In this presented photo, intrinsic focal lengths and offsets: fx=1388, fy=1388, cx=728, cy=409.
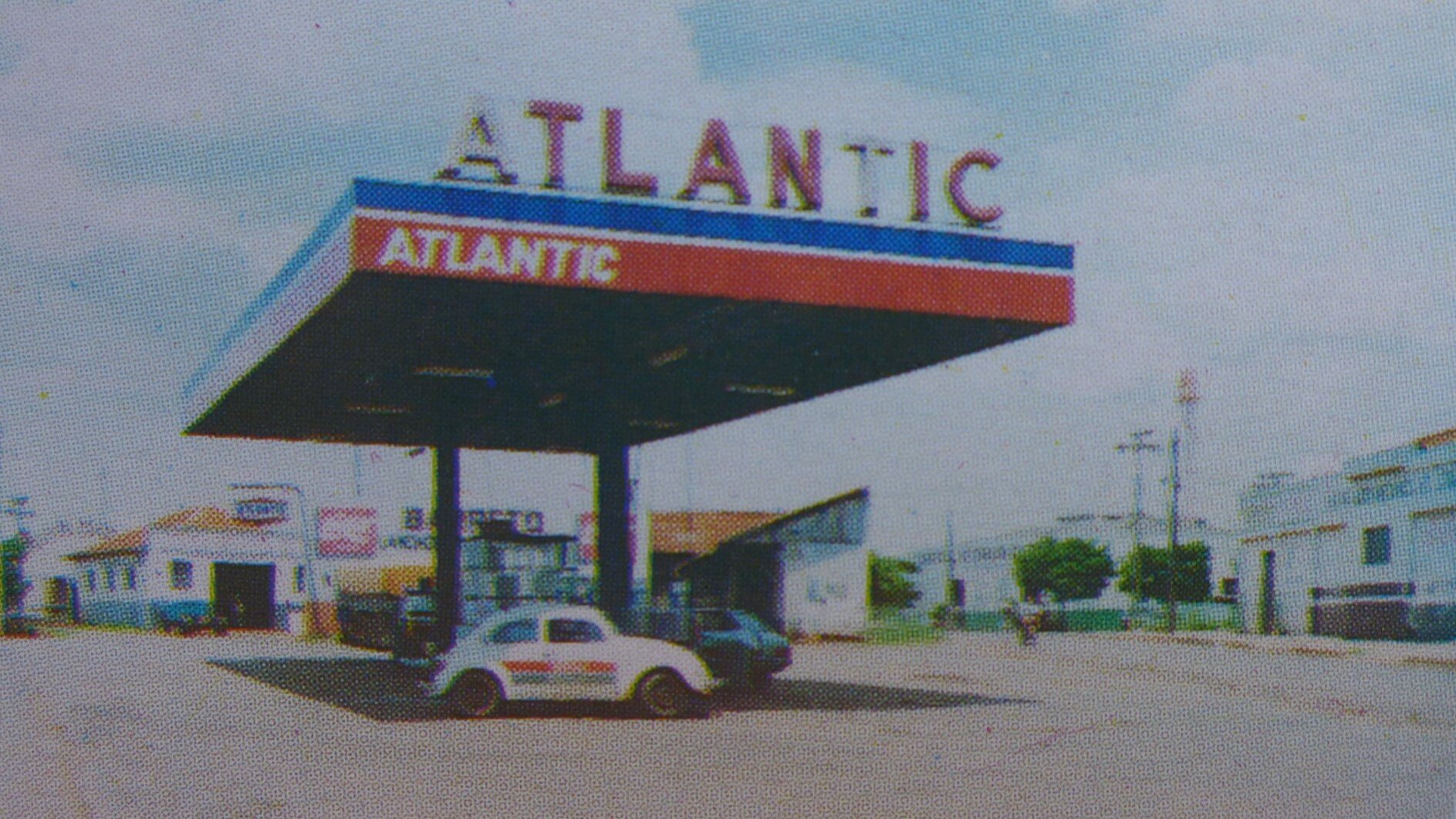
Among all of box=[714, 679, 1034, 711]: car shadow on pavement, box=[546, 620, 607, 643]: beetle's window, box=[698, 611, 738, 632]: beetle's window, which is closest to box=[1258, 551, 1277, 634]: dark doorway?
box=[714, 679, 1034, 711]: car shadow on pavement

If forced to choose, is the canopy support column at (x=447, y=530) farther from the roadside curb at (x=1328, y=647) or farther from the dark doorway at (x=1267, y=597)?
the dark doorway at (x=1267, y=597)

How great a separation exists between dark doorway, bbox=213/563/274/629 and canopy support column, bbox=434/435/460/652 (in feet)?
108

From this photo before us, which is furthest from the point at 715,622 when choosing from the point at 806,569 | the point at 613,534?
Answer: the point at 806,569

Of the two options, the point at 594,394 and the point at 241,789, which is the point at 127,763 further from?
the point at 594,394

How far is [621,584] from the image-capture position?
90.6 feet

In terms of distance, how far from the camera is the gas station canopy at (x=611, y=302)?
17.2 m

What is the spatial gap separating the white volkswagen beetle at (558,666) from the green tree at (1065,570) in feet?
267

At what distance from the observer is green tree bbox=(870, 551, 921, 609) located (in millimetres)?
95994

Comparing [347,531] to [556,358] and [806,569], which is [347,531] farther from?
[556,358]

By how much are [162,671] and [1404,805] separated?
943 inches

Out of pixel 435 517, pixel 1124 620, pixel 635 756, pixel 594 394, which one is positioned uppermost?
pixel 594 394

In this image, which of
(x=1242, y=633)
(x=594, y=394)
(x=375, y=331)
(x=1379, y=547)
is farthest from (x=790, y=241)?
(x=1242, y=633)

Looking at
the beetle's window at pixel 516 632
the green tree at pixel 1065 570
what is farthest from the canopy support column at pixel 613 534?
the green tree at pixel 1065 570

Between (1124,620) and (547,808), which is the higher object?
(547,808)
